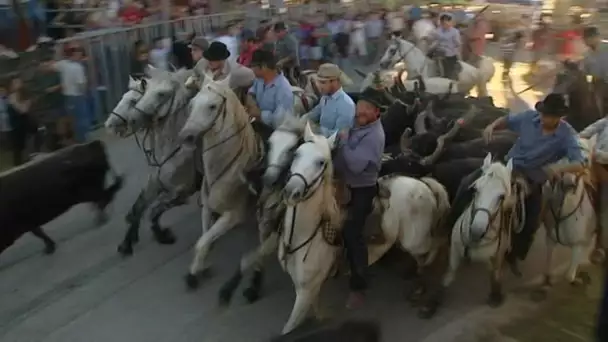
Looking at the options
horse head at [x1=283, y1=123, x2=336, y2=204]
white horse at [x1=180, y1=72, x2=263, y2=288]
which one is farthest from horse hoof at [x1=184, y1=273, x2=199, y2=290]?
horse head at [x1=283, y1=123, x2=336, y2=204]

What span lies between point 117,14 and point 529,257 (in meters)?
10.4

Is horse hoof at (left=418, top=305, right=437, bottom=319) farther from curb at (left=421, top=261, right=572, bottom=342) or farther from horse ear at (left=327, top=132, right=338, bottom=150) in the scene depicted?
horse ear at (left=327, top=132, right=338, bottom=150)

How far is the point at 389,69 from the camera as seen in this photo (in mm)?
13883

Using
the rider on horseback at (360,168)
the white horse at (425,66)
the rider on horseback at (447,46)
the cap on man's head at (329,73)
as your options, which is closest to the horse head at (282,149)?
the rider on horseback at (360,168)

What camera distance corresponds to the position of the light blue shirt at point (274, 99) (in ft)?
24.7

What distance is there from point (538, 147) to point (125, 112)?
4.28m

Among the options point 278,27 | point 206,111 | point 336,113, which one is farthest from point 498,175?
point 278,27

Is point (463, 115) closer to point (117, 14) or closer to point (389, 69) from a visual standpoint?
point (389, 69)

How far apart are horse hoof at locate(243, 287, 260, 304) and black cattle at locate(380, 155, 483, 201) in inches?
68.7

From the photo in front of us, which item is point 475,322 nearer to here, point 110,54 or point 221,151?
point 221,151

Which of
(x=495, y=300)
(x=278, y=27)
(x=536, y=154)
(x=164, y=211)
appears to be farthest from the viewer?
(x=278, y=27)

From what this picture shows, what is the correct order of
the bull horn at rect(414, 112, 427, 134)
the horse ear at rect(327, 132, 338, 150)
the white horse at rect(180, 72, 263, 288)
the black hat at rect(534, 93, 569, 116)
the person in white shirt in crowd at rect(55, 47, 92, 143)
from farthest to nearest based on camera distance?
the person in white shirt in crowd at rect(55, 47, 92, 143) < the bull horn at rect(414, 112, 427, 134) < the white horse at rect(180, 72, 263, 288) < the black hat at rect(534, 93, 569, 116) < the horse ear at rect(327, 132, 338, 150)

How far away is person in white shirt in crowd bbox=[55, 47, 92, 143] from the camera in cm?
1110

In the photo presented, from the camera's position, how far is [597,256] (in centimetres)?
750
